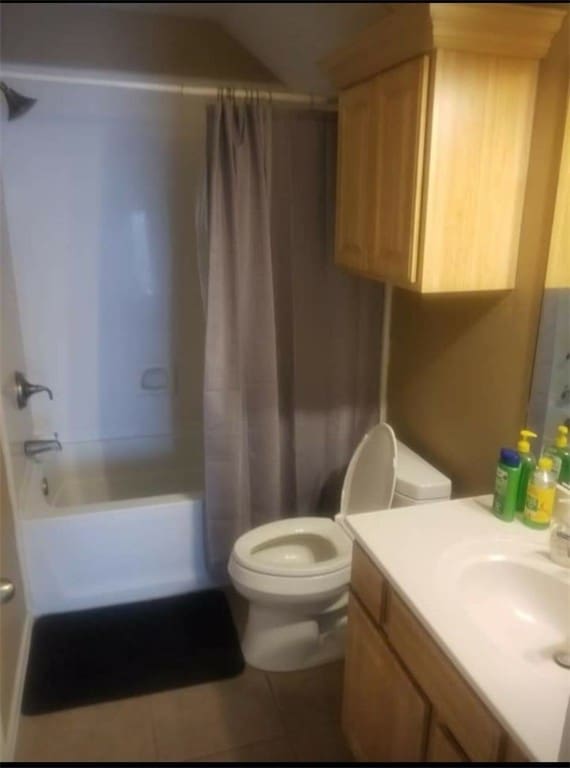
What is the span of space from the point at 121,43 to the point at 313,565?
7.71 ft

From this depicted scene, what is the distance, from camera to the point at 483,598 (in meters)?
1.28

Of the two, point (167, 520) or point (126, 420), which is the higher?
point (126, 420)

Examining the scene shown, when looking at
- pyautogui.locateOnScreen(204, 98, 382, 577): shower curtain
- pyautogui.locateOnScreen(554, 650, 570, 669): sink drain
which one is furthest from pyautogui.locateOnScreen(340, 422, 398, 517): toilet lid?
pyautogui.locateOnScreen(554, 650, 570, 669): sink drain

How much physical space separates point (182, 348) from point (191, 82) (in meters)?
1.24

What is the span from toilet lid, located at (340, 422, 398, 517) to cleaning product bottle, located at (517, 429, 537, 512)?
46 cm

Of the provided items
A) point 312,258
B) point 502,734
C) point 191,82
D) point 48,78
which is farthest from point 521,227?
point 191,82

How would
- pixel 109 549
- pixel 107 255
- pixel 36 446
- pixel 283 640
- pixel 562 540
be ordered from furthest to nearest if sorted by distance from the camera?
1. pixel 107 255
2. pixel 36 446
3. pixel 109 549
4. pixel 283 640
5. pixel 562 540

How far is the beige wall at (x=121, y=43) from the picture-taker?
233 centimetres

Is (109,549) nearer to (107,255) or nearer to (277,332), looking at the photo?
(277,332)

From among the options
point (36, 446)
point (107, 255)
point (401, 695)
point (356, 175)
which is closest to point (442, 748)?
point (401, 695)

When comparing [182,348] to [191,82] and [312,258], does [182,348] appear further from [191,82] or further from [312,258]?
[191,82]

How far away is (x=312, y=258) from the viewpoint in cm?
212

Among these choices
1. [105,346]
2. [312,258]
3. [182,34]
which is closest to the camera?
[312,258]

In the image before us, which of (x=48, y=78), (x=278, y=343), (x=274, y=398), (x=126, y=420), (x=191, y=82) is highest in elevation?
(x=191, y=82)
